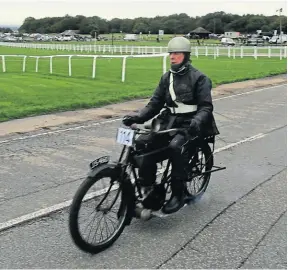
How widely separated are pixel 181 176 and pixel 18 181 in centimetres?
256

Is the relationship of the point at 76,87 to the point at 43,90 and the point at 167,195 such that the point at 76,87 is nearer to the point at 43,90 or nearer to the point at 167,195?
the point at 43,90

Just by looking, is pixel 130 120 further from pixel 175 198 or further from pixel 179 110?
pixel 175 198

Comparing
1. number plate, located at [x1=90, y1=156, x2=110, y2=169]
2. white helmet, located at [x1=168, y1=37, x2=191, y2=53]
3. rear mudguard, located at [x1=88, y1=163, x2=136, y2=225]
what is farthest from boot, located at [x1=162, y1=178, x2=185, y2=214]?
white helmet, located at [x1=168, y1=37, x2=191, y2=53]

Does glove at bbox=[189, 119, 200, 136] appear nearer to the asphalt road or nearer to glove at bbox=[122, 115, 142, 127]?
glove at bbox=[122, 115, 142, 127]

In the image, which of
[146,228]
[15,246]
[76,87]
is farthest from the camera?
[76,87]

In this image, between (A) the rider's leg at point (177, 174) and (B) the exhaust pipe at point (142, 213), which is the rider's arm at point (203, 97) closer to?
(A) the rider's leg at point (177, 174)

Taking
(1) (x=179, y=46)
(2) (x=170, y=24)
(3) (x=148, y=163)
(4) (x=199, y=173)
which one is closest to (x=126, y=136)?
(3) (x=148, y=163)

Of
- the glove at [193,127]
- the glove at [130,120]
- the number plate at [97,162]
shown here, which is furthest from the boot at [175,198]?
the number plate at [97,162]

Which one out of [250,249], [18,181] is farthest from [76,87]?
[250,249]

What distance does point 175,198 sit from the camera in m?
5.02

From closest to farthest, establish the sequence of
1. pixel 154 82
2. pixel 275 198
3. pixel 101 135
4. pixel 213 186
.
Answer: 1. pixel 275 198
2. pixel 213 186
3. pixel 101 135
4. pixel 154 82

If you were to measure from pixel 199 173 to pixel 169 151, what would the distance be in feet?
3.03

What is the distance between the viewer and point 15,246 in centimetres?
438

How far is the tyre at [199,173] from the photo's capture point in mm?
5496
